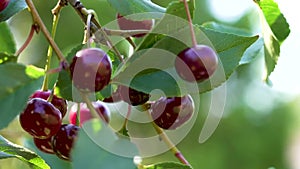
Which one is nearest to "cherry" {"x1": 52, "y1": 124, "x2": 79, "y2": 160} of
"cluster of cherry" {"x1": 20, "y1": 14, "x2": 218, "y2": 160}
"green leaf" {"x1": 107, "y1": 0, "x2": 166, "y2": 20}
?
"cluster of cherry" {"x1": 20, "y1": 14, "x2": 218, "y2": 160}

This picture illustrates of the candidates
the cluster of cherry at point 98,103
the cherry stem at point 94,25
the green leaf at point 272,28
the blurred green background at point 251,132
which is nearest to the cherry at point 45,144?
the cluster of cherry at point 98,103

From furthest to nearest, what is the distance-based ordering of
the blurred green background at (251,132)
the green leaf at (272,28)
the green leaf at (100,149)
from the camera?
1. the blurred green background at (251,132)
2. the green leaf at (272,28)
3. the green leaf at (100,149)

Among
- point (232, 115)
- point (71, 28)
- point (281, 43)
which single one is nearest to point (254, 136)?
point (232, 115)

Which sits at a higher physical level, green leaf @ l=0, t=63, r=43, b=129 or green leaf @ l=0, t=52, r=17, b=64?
green leaf @ l=0, t=63, r=43, b=129

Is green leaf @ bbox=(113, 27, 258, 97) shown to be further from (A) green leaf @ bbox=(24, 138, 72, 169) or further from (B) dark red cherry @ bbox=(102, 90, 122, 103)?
(A) green leaf @ bbox=(24, 138, 72, 169)

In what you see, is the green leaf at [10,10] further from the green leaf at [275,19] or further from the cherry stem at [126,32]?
the green leaf at [275,19]

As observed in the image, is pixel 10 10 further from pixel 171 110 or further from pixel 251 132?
pixel 251 132
